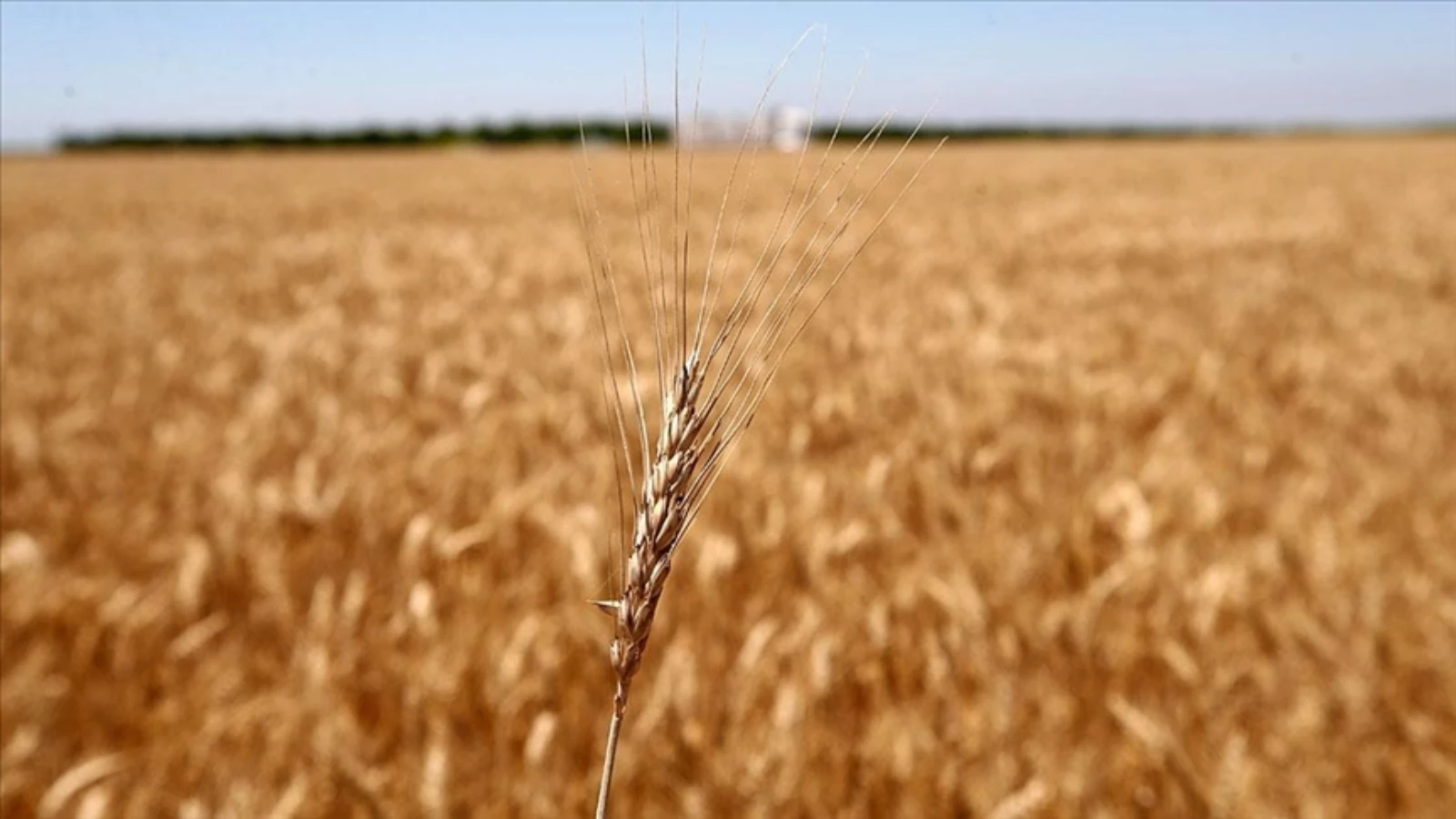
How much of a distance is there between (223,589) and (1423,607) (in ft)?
7.80

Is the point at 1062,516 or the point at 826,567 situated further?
the point at 1062,516

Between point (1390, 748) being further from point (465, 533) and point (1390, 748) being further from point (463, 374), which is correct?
point (463, 374)

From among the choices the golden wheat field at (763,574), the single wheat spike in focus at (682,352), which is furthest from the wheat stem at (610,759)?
the golden wheat field at (763,574)

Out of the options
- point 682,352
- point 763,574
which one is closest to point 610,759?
point 682,352

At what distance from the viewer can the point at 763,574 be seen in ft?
7.79

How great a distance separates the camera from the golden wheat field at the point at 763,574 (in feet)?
5.26

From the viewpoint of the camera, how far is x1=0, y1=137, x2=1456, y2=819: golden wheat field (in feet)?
5.26

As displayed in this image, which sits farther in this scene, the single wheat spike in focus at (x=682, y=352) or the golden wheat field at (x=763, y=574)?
the golden wheat field at (x=763, y=574)

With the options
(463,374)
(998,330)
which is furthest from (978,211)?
(463,374)

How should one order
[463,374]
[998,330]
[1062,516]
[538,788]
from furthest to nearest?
1. [998,330]
2. [463,374]
3. [1062,516]
4. [538,788]

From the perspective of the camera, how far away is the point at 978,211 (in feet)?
43.1

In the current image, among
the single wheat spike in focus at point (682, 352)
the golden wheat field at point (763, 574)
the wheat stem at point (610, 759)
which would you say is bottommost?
the golden wheat field at point (763, 574)

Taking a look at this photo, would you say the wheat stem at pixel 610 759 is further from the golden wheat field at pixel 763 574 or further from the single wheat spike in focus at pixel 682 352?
the golden wheat field at pixel 763 574

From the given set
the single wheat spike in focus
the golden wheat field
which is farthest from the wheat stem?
the golden wheat field
